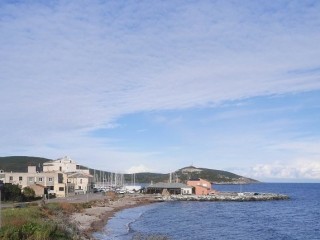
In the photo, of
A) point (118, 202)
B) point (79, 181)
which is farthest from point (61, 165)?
point (118, 202)

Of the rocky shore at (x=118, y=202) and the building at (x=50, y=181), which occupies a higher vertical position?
the building at (x=50, y=181)

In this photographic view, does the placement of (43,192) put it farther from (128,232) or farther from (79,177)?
(128,232)

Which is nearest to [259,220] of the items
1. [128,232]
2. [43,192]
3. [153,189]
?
[128,232]

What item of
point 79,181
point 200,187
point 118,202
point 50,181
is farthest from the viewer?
point 200,187

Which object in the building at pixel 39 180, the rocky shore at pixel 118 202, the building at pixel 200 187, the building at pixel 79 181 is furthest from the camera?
the building at pixel 200 187

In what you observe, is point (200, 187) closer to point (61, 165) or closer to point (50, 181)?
point (61, 165)

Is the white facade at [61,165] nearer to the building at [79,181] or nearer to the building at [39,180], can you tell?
the building at [79,181]

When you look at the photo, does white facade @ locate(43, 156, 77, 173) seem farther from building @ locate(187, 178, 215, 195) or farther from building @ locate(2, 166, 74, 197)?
building @ locate(187, 178, 215, 195)

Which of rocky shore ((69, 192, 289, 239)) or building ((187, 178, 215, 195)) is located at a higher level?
building ((187, 178, 215, 195))

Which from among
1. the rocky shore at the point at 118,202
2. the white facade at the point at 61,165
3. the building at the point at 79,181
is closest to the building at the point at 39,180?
the rocky shore at the point at 118,202

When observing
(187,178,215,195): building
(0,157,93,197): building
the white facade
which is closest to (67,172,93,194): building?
(0,157,93,197): building

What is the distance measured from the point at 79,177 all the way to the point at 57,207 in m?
56.4

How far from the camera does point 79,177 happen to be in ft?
379

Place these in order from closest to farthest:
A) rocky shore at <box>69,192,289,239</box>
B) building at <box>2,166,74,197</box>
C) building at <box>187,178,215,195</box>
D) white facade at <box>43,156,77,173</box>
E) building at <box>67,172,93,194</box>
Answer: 1. rocky shore at <box>69,192,289,239</box>
2. building at <box>2,166,74,197</box>
3. building at <box>67,172,93,194</box>
4. white facade at <box>43,156,77,173</box>
5. building at <box>187,178,215,195</box>
